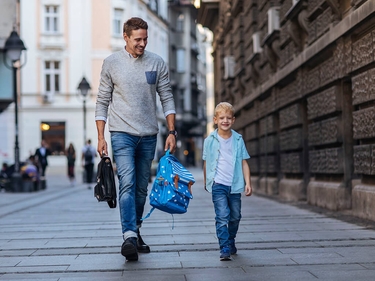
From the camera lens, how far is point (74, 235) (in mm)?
9188

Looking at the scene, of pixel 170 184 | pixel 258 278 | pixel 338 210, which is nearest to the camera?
pixel 258 278

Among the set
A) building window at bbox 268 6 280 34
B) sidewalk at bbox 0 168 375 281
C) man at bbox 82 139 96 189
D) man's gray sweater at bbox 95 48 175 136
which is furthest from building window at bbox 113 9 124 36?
man's gray sweater at bbox 95 48 175 136

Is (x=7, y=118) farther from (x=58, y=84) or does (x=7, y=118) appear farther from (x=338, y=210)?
(x=338, y=210)

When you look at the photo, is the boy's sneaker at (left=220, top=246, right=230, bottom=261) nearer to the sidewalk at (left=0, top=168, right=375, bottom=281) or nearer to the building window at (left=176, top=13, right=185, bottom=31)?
the sidewalk at (left=0, top=168, right=375, bottom=281)

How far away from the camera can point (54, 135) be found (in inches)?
1977

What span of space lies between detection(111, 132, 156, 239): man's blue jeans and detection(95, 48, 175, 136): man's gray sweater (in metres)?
0.09

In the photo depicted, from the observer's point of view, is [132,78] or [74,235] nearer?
[132,78]

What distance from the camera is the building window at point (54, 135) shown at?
50.1 m

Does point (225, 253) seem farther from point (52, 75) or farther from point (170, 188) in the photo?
point (52, 75)

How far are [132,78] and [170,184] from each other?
3.41 feet

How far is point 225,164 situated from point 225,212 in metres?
0.42

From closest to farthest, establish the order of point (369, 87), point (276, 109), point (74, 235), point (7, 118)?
point (74, 235) → point (369, 87) → point (276, 109) → point (7, 118)

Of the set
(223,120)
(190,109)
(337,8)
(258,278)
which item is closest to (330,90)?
(337,8)

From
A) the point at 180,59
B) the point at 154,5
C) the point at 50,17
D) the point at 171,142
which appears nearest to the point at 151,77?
the point at 171,142
